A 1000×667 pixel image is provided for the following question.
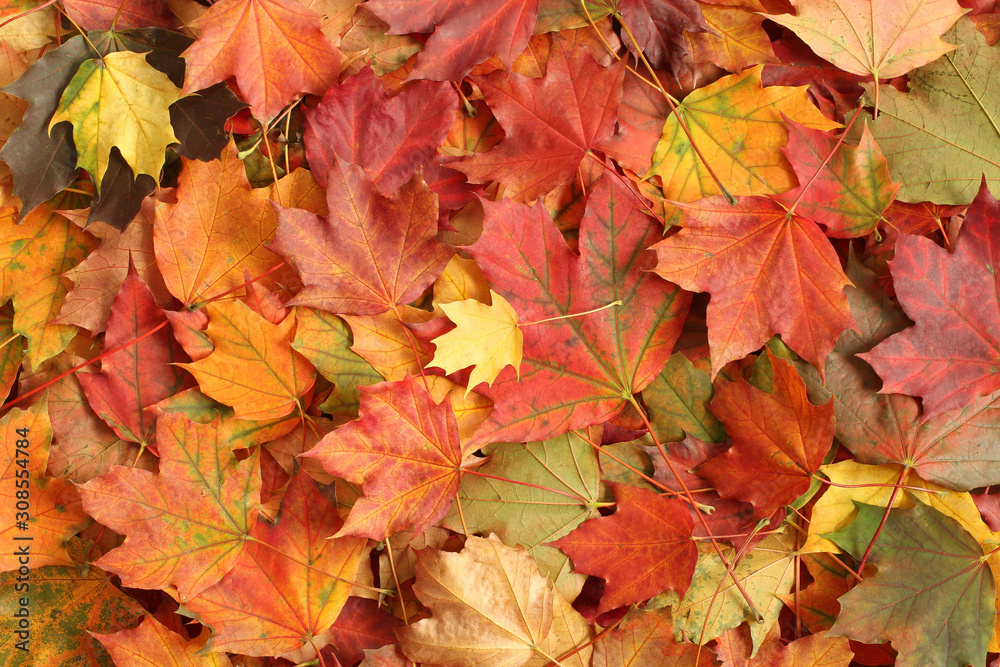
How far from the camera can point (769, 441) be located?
3.17 ft

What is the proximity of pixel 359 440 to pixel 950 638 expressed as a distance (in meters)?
0.91

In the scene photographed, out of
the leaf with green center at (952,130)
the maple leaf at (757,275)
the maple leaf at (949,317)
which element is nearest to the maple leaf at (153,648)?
the maple leaf at (757,275)

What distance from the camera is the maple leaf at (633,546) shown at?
37.9 inches

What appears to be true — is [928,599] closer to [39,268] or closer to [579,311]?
[579,311]

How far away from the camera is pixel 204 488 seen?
94 centimetres

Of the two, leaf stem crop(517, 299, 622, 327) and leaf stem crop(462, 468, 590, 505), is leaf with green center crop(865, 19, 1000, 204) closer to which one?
leaf stem crop(517, 299, 622, 327)

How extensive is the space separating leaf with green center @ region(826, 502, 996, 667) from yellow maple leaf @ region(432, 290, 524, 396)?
0.62 m

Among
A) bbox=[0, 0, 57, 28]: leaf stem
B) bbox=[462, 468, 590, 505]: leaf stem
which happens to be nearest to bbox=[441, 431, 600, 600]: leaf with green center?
bbox=[462, 468, 590, 505]: leaf stem

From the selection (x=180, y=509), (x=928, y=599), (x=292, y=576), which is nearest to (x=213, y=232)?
(x=180, y=509)

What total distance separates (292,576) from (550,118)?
2.58 feet

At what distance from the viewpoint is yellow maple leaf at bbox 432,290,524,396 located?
2.93 feet

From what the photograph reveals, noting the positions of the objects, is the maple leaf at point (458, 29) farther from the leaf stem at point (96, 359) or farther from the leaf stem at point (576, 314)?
the leaf stem at point (96, 359)

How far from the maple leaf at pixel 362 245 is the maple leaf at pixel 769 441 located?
19.2 inches

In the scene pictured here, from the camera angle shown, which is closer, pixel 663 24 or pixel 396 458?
pixel 396 458
